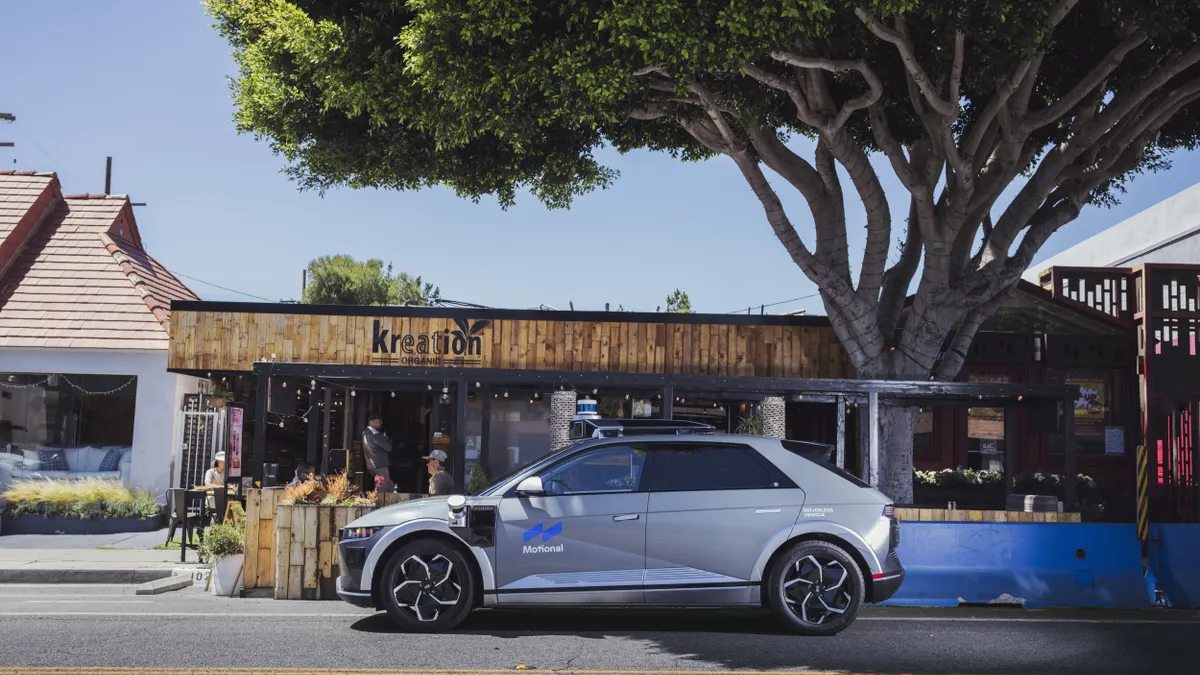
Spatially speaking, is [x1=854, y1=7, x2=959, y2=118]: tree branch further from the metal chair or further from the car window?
the metal chair

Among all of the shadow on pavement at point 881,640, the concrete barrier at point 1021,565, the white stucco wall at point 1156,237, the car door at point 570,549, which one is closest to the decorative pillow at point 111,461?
the shadow on pavement at point 881,640

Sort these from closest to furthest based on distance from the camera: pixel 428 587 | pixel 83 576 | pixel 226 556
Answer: pixel 428 587 < pixel 226 556 < pixel 83 576

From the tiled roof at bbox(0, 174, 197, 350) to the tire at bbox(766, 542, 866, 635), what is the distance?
14590 mm

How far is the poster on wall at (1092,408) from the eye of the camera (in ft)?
69.7

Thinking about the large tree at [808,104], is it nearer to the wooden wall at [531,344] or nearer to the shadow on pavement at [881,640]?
the wooden wall at [531,344]

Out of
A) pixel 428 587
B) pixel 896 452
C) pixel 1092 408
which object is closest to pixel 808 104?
pixel 896 452

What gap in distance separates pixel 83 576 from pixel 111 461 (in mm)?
7344

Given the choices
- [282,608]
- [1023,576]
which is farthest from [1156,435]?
[282,608]

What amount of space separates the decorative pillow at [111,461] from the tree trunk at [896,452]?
13579mm

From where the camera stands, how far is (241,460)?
21.5 metres

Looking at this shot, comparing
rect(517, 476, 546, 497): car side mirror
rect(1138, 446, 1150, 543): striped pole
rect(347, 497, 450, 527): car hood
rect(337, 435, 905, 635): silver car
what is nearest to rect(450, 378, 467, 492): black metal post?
rect(347, 497, 450, 527): car hood

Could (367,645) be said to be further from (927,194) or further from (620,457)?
(927,194)

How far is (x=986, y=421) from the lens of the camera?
21.5 meters

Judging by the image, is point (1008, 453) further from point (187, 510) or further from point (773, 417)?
point (187, 510)
